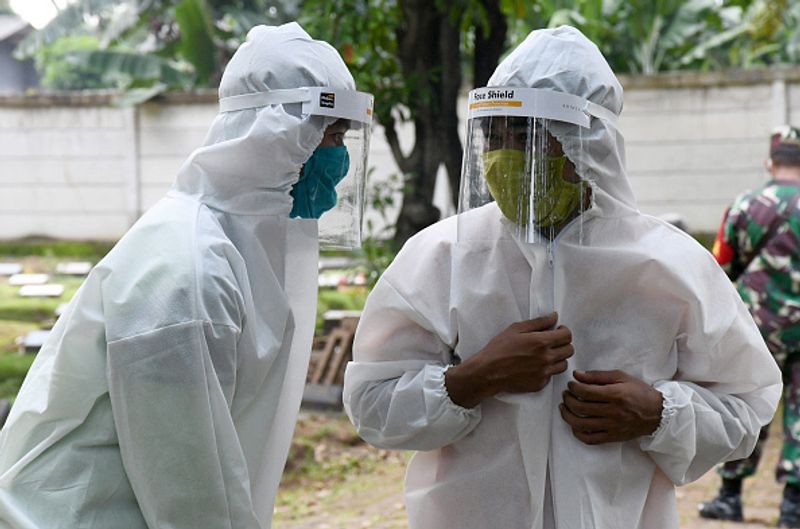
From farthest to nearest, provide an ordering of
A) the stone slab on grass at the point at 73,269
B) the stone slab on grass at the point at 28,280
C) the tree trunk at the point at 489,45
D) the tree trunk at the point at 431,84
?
1. the stone slab on grass at the point at 73,269
2. the stone slab on grass at the point at 28,280
3. the tree trunk at the point at 489,45
4. the tree trunk at the point at 431,84

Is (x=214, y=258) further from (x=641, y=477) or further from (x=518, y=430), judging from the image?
(x=641, y=477)

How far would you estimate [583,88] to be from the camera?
2.62m

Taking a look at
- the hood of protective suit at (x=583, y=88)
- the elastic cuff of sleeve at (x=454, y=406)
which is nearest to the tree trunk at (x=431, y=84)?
the hood of protective suit at (x=583, y=88)

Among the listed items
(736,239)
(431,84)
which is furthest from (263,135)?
(431,84)

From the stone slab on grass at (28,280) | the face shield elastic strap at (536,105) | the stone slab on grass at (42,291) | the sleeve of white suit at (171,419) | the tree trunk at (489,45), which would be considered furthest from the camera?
the stone slab on grass at (28,280)

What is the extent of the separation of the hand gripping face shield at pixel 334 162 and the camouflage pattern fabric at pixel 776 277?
361 cm

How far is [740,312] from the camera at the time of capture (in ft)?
9.25

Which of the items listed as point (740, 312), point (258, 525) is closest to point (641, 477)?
point (740, 312)

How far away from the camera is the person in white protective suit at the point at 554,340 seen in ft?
8.46

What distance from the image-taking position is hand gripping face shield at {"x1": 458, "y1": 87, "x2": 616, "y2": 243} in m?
2.57

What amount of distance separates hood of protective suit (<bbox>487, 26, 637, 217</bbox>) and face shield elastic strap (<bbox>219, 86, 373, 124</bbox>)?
1.13 feet

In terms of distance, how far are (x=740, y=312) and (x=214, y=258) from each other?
131 centimetres

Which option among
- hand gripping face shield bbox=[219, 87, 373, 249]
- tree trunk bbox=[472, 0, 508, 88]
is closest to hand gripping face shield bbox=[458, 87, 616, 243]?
hand gripping face shield bbox=[219, 87, 373, 249]

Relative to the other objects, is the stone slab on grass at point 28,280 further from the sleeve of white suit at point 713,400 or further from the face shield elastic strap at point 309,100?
the sleeve of white suit at point 713,400
